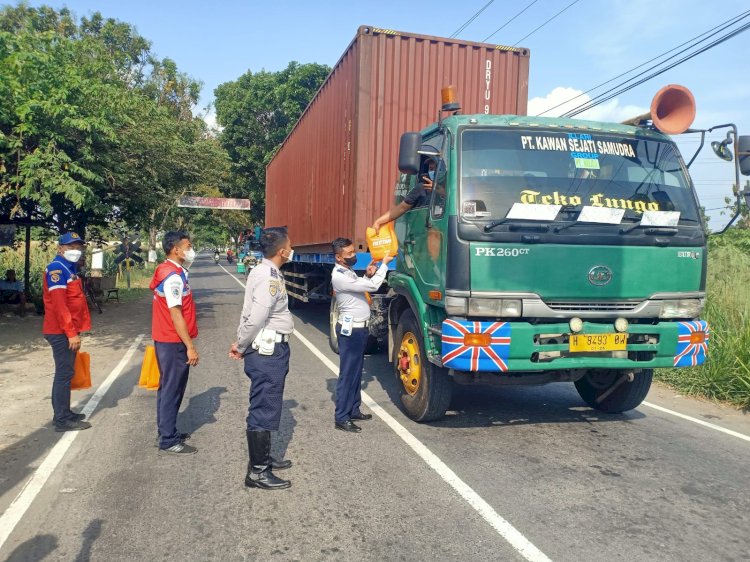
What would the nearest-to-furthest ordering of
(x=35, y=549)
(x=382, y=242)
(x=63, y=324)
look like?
1. (x=35, y=549)
2. (x=63, y=324)
3. (x=382, y=242)

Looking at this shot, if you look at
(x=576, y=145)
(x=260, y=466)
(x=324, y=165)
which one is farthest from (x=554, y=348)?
(x=324, y=165)

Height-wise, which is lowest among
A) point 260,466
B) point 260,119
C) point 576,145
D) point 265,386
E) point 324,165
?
point 260,466

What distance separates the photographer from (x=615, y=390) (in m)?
5.66

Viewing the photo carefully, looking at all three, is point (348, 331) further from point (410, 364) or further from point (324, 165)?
point (324, 165)

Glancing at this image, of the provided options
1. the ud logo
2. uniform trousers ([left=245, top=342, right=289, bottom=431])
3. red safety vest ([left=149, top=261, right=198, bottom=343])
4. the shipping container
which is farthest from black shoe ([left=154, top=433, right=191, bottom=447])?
the ud logo

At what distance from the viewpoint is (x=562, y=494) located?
12.4 ft

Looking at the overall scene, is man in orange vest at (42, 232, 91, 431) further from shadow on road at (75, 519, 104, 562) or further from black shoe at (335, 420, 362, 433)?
black shoe at (335, 420, 362, 433)

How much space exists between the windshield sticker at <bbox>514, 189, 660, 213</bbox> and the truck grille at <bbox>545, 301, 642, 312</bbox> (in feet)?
2.50

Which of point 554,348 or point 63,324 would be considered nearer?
point 554,348

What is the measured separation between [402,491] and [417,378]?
1.51 meters

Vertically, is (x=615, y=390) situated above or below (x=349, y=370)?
below

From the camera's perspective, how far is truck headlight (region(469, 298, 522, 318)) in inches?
172

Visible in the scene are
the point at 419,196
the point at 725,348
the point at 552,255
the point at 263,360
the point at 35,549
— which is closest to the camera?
the point at 35,549

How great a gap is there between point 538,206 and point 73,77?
722 centimetres
